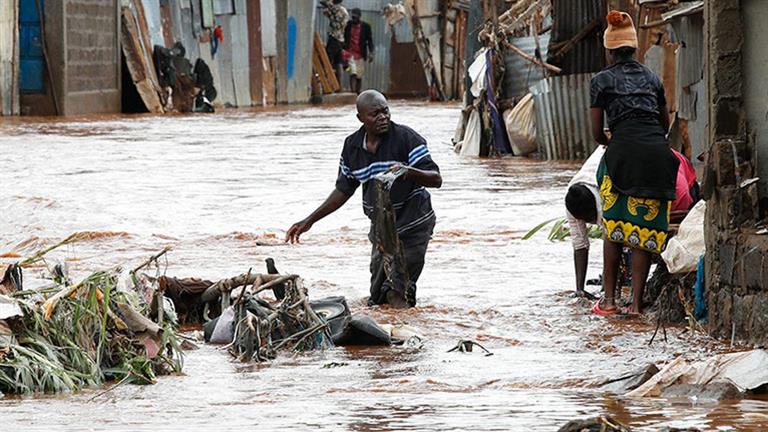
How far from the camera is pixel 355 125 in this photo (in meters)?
24.0

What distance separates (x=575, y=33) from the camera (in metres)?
16.8

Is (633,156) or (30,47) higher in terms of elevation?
(30,47)

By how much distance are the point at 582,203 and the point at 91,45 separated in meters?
18.6

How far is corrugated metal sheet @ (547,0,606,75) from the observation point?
1655 cm

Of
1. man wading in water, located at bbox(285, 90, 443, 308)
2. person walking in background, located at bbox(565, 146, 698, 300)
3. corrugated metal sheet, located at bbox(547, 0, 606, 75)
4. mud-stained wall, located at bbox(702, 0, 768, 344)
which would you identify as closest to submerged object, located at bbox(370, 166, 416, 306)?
man wading in water, located at bbox(285, 90, 443, 308)

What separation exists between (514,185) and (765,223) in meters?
7.50

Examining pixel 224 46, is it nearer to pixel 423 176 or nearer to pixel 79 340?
pixel 423 176

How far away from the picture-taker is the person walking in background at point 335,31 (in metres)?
36.2

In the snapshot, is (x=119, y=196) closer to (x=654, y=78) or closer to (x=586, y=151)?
(x=586, y=151)

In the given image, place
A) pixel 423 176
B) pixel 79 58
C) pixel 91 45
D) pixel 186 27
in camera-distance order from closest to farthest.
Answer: pixel 423 176, pixel 79 58, pixel 91 45, pixel 186 27

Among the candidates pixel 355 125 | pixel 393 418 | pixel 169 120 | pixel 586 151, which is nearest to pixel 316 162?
pixel 586 151

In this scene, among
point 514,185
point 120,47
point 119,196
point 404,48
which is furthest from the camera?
point 404,48

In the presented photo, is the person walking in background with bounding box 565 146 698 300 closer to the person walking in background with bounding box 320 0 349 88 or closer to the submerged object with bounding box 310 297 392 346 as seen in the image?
the submerged object with bounding box 310 297 392 346

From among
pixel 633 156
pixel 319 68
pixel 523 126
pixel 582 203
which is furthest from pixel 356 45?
pixel 633 156
